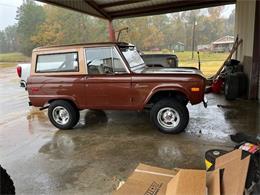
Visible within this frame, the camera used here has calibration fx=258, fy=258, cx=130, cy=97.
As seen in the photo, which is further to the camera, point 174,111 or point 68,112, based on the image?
point 68,112

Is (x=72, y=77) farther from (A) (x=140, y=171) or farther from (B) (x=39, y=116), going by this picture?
(A) (x=140, y=171)

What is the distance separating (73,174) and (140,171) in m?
1.19

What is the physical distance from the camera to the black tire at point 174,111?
14.8 feet

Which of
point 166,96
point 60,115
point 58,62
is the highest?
point 58,62

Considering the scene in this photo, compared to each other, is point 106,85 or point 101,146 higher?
point 106,85

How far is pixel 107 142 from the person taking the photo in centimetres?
443

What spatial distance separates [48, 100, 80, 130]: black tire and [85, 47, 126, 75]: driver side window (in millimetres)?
813

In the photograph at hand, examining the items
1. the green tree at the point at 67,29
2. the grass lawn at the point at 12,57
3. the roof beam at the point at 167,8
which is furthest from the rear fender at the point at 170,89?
the green tree at the point at 67,29

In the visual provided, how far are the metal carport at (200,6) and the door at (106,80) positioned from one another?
3112 mm

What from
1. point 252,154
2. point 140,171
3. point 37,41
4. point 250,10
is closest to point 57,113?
point 140,171

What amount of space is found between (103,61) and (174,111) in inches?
63.2

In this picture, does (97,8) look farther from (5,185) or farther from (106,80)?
(5,185)

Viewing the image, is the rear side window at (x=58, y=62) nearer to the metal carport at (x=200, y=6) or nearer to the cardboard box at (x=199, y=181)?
the metal carport at (x=200, y=6)

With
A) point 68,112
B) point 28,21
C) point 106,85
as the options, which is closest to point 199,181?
point 106,85
